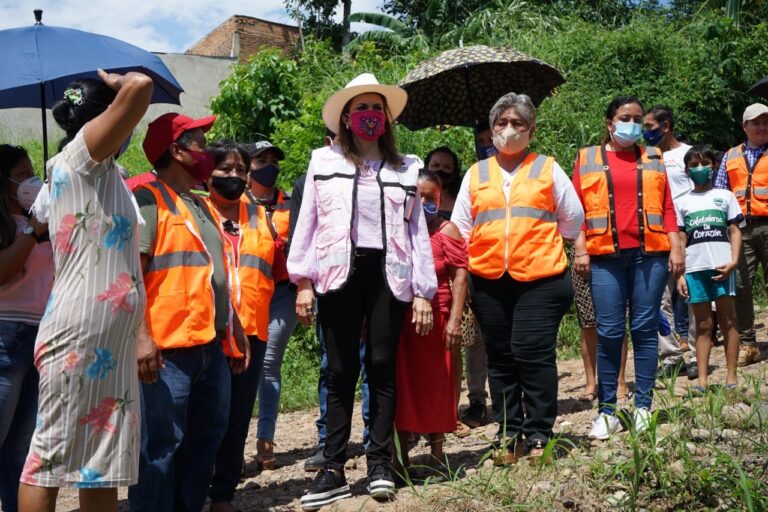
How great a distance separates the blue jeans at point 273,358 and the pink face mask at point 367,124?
1.48 metres

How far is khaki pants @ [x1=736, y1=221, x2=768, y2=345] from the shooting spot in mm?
8133

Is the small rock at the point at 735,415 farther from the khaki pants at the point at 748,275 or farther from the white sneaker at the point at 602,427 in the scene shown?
the khaki pants at the point at 748,275

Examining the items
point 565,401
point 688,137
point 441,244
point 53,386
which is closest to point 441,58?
point 441,244

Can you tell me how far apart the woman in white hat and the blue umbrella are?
1438mm

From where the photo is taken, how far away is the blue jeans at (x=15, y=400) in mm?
4234

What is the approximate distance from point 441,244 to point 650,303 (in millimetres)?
1404

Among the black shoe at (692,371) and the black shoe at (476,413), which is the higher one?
the black shoe at (692,371)

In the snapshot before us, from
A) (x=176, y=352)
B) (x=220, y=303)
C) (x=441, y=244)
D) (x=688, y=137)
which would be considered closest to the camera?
(x=176, y=352)

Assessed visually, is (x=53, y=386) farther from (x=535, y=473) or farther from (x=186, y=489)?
(x=535, y=473)

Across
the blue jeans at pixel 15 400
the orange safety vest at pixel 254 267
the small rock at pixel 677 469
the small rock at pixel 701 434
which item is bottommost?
the small rock at pixel 677 469

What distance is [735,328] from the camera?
7.08 meters

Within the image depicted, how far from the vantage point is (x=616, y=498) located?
13.7 feet

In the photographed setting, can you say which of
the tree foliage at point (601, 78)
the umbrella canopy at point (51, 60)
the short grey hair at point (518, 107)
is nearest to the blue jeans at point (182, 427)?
the umbrella canopy at point (51, 60)

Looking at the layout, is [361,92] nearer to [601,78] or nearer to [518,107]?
[518,107]
